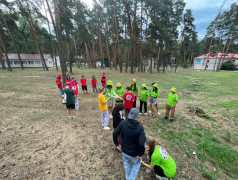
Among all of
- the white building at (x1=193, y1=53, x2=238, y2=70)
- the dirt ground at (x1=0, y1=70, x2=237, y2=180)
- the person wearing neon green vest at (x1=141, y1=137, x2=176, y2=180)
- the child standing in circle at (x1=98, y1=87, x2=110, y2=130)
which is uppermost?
the white building at (x1=193, y1=53, x2=238, y2=70)

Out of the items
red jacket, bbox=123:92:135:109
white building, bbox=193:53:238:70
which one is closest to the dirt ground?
red jacket, bbox=123:92:135:109

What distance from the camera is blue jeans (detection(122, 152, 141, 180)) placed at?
251cm

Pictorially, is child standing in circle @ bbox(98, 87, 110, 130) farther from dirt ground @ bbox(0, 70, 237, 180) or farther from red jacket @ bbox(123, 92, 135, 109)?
red jacket @ bbox(123, 92, 135, 109)

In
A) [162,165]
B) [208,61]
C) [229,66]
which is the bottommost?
[162,165]

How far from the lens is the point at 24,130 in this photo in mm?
4578

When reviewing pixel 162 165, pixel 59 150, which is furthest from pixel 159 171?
pixel 59 150

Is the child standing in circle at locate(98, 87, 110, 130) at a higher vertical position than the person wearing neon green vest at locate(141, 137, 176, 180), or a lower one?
higher

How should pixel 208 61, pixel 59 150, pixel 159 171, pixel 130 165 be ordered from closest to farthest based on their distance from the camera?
pixel 130 165
pixel 159 171
pixel 59 150
pixel 208 61

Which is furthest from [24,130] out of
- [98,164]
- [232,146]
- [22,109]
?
[232,146]

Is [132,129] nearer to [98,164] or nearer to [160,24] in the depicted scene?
[98,164]

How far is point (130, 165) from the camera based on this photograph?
2.68 meters

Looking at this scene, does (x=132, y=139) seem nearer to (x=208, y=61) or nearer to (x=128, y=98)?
(x=128, y=98)

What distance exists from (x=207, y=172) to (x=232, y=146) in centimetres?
227

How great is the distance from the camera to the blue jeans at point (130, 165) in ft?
8.25
